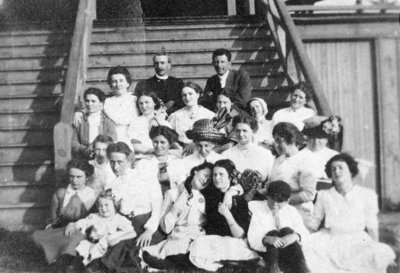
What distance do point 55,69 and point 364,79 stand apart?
13.8 ft

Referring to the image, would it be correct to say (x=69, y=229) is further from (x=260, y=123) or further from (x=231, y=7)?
(x=231, y=7)

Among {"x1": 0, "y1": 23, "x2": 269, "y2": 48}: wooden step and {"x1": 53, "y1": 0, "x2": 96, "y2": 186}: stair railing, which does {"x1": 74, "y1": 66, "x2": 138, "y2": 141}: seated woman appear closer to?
{"x1": 53, "y1": 0, "x2": 96, "y2": 186}: stair railing

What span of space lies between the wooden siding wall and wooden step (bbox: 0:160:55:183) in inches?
161

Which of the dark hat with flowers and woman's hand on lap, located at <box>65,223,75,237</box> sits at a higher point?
the dark hat with flowers

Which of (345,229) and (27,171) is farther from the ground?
(27,171)

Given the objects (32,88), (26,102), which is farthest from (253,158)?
(32,88)

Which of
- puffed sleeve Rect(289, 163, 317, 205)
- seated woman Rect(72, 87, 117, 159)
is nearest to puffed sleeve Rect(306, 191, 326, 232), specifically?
puffed sleeve Rect(289, 163, 317, 205)

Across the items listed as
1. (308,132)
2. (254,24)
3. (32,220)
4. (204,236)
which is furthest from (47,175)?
(254,24)

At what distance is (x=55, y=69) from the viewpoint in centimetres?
740

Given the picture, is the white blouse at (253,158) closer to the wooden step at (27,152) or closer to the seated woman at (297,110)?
the seated woman at (297,110)

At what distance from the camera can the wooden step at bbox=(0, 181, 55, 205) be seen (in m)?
5.55

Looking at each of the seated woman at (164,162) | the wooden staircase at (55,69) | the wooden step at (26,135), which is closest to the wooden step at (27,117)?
the wooden staircase at (55,69)

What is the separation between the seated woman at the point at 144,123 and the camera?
5584 mm

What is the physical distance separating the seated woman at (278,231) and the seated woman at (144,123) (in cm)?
152
